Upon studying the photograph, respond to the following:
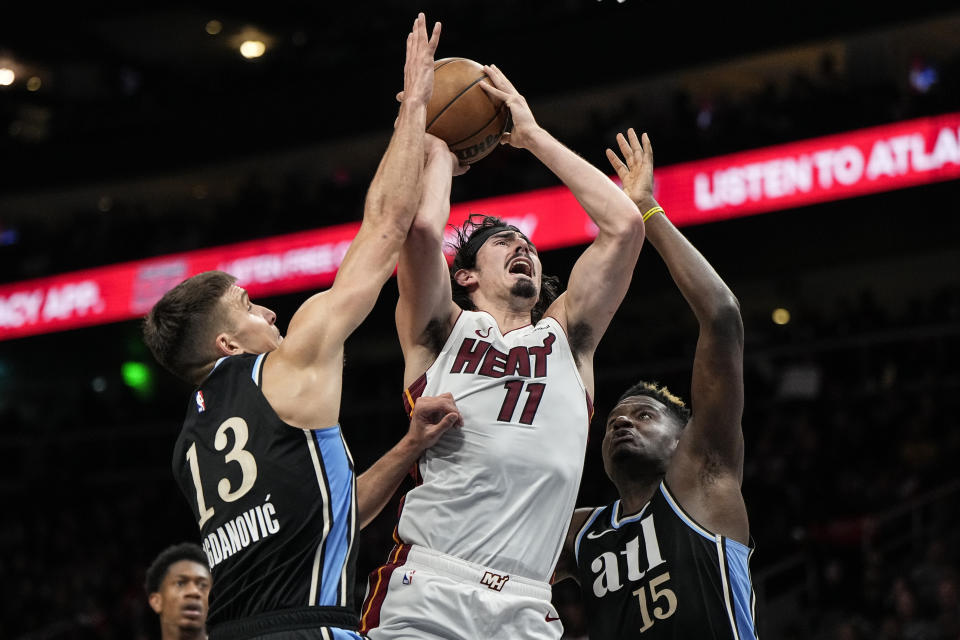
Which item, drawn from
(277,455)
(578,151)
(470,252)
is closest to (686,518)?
(470,252)

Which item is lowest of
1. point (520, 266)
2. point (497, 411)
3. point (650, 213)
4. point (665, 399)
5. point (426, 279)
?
point (497, 411)

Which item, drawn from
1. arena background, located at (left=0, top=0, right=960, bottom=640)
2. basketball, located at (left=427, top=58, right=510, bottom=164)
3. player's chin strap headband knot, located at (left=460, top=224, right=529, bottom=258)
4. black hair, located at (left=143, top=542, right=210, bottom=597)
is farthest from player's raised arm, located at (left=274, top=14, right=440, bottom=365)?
arena background, located at (left=0, top=0, right=960, bottom=640)

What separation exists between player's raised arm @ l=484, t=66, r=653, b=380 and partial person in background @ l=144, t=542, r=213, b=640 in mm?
2799

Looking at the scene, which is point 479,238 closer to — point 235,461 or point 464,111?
point 464,111

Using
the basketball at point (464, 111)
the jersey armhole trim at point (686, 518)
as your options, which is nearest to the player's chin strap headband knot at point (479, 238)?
the basketball at point (464, 111)

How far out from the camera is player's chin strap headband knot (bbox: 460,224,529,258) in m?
4.45

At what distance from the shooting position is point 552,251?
14.7m

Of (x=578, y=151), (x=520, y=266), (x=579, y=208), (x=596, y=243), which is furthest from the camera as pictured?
(x=578, y=151)

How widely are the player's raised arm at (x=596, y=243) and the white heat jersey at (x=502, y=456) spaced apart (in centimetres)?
16

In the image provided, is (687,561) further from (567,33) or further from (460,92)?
(567,33)

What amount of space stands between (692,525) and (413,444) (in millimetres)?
1215

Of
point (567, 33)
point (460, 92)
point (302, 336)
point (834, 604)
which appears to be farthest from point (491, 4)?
point (302, 336)

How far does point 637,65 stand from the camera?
680 inches

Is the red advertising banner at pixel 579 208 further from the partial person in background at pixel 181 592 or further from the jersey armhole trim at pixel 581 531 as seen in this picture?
the jersey armhole trim at pixel 581 531
